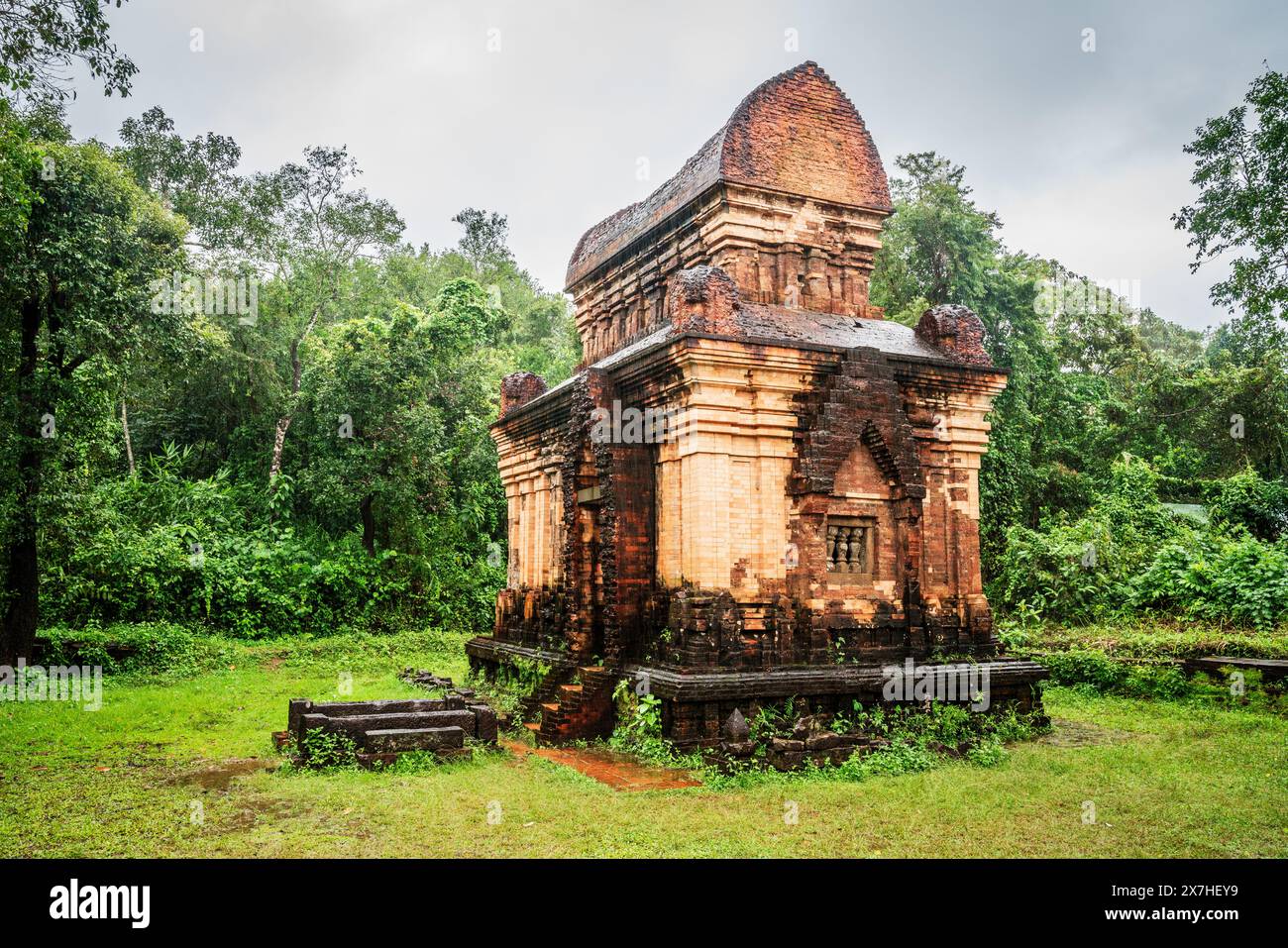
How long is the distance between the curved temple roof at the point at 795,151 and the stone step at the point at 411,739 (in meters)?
7.79

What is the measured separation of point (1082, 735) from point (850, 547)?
3.42 meters

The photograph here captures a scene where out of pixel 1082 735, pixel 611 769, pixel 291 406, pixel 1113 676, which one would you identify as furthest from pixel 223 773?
pixel 291 406

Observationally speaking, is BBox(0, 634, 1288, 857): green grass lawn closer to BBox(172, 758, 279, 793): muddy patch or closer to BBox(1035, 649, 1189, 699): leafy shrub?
BBox(172, 758, 279, 793): muddy patch

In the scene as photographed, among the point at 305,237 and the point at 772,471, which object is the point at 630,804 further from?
A: the point at 305,237

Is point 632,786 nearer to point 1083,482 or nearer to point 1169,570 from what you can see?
point 1169,570

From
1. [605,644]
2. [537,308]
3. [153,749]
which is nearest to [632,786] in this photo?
[605,644]

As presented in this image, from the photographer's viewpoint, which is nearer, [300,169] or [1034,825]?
[1034,825]

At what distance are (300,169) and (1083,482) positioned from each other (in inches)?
938

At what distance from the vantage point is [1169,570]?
54.6 feet

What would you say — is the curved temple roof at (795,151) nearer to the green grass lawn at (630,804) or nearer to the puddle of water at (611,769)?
the puddle of water at (611,769)

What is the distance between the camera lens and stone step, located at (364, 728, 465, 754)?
932cm

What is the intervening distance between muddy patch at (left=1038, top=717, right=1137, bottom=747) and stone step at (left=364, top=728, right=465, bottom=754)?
6.42 m

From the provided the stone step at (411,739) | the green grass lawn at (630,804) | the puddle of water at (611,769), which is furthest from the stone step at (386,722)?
the puddle of water at (611,769)

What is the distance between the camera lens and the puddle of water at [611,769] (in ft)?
28.6
